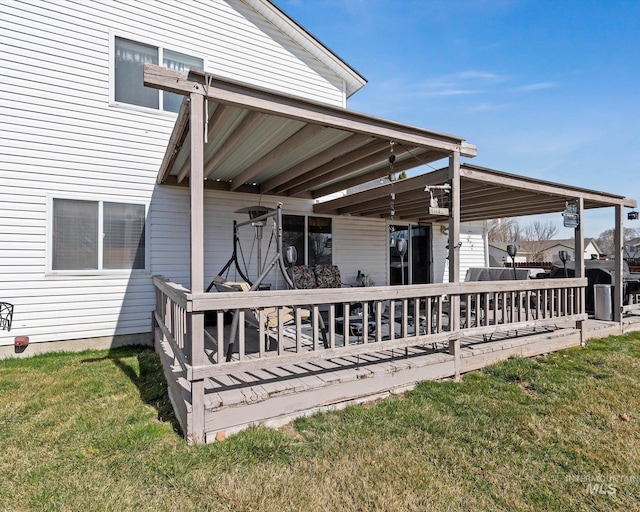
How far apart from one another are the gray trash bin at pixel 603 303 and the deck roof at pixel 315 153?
1567 millimetres

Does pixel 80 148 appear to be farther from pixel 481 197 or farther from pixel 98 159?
pixel 481 197

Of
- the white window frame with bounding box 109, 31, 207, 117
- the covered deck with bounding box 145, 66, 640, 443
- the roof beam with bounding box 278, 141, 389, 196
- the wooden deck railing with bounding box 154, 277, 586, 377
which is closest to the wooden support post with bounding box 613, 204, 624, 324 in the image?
the covered deck with bounding box 145, 66, 640, 443

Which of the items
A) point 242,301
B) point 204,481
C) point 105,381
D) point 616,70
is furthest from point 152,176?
point 616,70

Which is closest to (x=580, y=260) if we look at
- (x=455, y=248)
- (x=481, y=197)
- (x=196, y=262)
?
(x=481, y=197)

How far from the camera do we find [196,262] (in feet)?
8.62

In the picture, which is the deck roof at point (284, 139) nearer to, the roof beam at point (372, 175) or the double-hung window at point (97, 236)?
the roof beam at point (372, 175)

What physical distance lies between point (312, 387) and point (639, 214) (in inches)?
282

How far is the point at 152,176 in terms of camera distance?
580 cm

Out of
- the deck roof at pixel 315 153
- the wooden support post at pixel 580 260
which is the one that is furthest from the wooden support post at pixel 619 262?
the wooden support post at pixel 580 260

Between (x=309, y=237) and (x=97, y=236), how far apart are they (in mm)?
3820

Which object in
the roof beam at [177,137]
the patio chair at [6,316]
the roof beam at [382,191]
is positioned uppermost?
the roof beam at [177,137]

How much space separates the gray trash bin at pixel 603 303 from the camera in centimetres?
650

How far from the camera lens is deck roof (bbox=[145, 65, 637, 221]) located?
9.45 feet

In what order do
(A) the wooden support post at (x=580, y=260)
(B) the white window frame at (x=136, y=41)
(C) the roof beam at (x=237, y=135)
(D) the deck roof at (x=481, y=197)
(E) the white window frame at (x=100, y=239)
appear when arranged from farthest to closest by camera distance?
(B) the white window frame at (x=136, y=41) → (A) the wooden support post at (x=580, y=260) → (E) the white window frame at (x=100, y=239) → (D) the deck roof at (x=481, y=197) → (C) the roof beam at (x=237, y=135)
